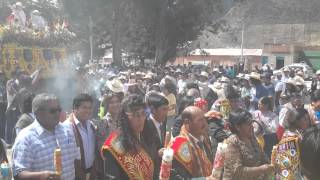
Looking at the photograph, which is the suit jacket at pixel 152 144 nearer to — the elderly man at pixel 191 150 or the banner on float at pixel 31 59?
the elderly man at pixel 191 150

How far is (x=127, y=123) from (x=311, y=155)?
72.5 inches

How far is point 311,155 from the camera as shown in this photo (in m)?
2.49

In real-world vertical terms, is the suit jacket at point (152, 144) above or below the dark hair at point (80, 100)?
below

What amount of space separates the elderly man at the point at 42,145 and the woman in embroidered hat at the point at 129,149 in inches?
17.7

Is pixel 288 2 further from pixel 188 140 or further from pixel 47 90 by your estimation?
pixel 188 140

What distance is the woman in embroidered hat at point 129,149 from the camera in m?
3.91

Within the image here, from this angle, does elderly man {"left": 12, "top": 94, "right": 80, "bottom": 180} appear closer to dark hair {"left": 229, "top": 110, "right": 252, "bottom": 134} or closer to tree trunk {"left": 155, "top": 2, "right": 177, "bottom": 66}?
dark hair {"left": 229, "top": 110, "right": 252, "bottom": 134}

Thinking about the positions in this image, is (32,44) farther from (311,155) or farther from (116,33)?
(116,33)

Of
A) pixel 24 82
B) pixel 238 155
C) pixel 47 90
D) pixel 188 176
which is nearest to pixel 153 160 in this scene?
pixel 188 176

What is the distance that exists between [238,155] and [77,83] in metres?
8.27

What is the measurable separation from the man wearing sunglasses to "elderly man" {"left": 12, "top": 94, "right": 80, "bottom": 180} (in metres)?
0.36

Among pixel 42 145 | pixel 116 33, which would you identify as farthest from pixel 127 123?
pixel 116 33

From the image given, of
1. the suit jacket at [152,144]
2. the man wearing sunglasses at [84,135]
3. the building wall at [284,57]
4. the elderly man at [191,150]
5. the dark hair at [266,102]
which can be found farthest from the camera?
the building wall at [284,57]

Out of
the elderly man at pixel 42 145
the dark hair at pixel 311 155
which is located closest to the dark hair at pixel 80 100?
the elderly man at pixel 42 145
